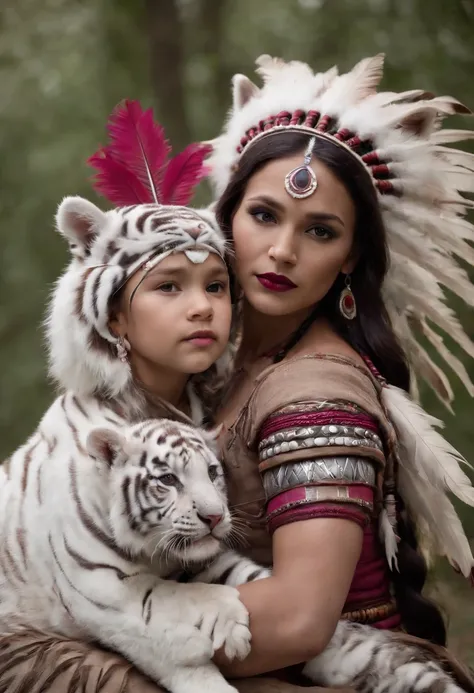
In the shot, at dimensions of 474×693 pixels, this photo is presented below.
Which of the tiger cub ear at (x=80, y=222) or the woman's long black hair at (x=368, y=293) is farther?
the woman's long black hair at (x=368, y=293)

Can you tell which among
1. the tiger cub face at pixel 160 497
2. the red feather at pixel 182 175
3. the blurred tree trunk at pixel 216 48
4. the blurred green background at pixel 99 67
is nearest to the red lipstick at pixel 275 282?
the red feather at pixel 182 175

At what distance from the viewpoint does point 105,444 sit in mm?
1205

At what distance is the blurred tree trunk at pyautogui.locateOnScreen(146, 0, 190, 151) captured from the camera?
228 cm

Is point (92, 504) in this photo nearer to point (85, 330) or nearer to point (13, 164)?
point (85, 330)

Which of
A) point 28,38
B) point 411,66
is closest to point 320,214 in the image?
point 411,66

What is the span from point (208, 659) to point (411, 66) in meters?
1.70

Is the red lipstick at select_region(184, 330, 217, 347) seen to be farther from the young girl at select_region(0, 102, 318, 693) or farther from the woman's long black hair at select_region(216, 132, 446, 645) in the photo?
the woman's long black hair at select_region(216, 132, 446, 645)

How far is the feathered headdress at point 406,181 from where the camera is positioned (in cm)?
144

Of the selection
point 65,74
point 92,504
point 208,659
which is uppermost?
point 65,74

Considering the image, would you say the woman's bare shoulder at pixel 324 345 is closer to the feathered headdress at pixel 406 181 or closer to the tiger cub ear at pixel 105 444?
the feathered headdress at pixel 406 181

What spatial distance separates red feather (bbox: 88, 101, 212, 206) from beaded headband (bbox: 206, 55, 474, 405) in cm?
13

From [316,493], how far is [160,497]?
23cm

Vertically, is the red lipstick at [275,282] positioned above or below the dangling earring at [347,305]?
above

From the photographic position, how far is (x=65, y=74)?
2229mm
